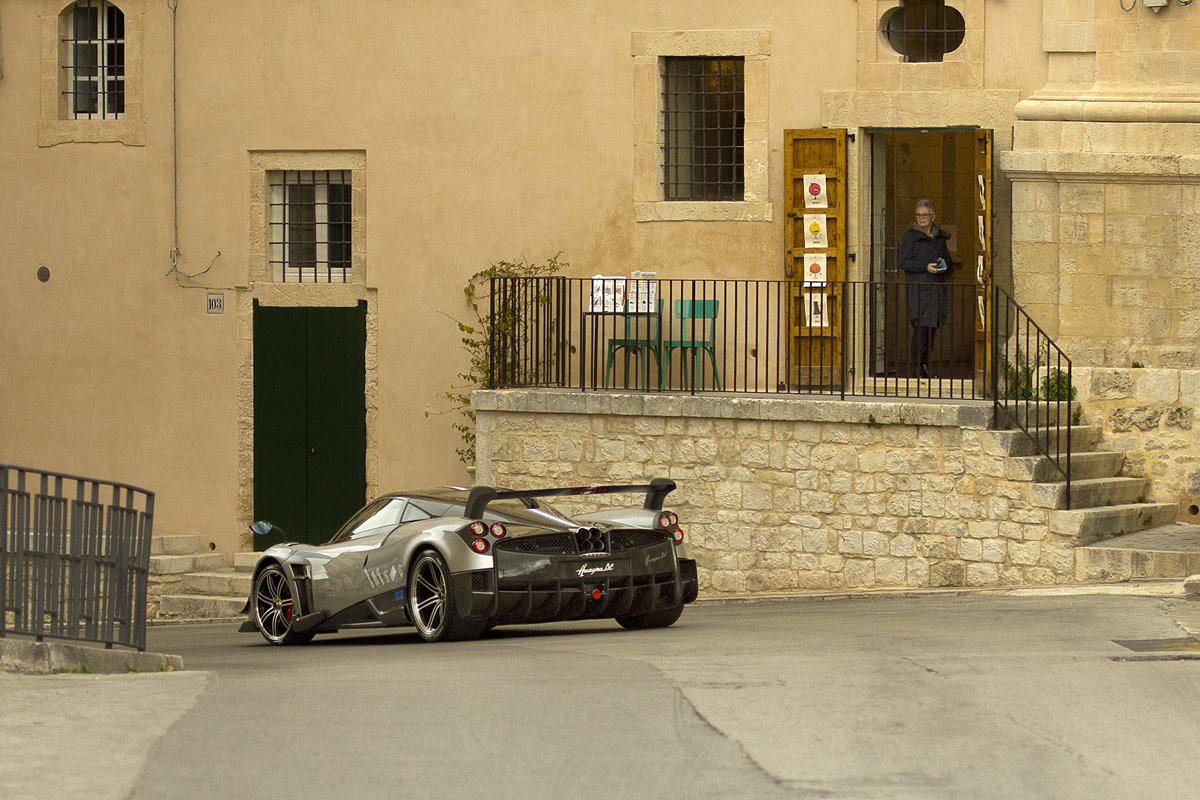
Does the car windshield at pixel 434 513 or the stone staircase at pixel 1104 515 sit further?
the stone staircase at pixel 1104 515

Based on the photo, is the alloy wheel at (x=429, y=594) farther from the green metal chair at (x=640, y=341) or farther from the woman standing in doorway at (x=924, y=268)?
the woman standing in doorway at (x=924, y=268)

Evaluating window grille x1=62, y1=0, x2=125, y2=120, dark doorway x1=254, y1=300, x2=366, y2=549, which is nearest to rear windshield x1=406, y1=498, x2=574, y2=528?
dark doorway x1=254, y1=300, x2=366, y2=549

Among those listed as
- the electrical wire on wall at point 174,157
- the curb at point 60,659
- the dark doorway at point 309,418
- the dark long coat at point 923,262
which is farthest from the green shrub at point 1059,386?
the curb at point 60,659

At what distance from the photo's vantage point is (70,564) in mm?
9469

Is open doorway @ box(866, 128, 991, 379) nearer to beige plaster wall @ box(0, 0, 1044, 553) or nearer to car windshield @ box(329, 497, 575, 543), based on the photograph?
beige plaster wall @ box(0, 0, 1044, 553)

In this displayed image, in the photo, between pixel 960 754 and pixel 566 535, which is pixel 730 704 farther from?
pixel 566 535

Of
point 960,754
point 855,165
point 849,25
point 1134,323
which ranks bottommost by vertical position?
point 960,754

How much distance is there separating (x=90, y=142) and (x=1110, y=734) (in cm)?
1643

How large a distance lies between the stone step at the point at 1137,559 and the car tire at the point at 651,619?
4.39m

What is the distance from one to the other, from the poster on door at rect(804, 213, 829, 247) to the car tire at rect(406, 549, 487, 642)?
8.35 meters

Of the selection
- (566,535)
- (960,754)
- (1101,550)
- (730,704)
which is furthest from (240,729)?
(1101,550)

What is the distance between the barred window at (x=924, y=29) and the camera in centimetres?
1889

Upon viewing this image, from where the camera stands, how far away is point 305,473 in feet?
66.9

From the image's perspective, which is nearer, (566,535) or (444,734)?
(444,734)
